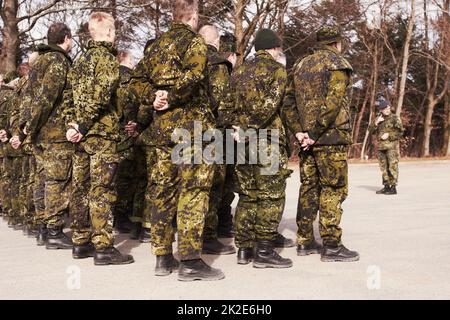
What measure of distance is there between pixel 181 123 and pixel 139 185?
263 centimetres

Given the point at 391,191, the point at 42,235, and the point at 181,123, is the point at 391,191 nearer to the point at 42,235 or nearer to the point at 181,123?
the point at 42,235

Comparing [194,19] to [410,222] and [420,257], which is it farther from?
[410,222]

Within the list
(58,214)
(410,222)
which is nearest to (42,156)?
(58,214)

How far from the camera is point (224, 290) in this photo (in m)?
4.39

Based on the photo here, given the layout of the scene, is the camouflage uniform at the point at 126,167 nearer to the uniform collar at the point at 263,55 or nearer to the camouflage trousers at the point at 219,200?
the camouflage trousers at the point at 219,200

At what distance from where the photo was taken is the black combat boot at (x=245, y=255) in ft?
17.9

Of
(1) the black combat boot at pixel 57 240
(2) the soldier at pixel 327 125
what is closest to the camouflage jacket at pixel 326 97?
(2) the soldier at pixel 327 125

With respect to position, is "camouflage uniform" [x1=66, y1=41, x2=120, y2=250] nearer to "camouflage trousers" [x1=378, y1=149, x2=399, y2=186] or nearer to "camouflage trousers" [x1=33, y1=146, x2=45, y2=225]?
"camouflage trousers" [x1=33, y1=146, x2=45, y2=225]

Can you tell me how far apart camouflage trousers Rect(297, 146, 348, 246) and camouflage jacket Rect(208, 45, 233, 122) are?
104 cm

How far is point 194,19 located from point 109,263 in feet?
8.10

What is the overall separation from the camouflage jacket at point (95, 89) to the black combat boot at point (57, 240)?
154 centimetres

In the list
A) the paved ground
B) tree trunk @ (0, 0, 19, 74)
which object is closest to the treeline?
tree trunk @ (0, 0, 19, 74)

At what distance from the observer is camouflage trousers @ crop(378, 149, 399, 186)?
37.9 ft

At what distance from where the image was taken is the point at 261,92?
17.3 feet
